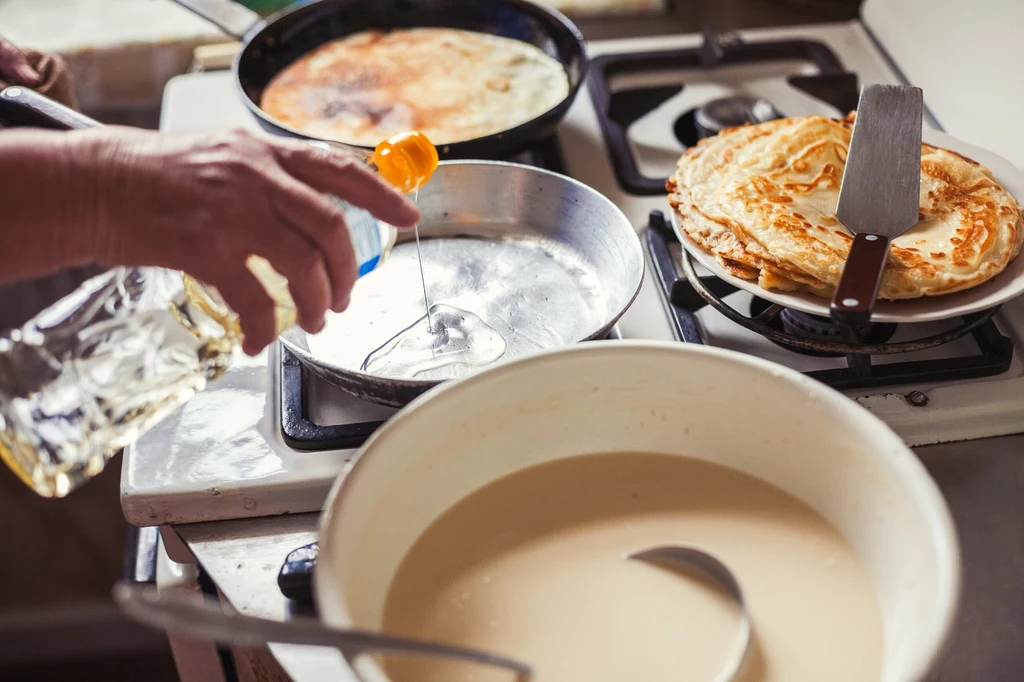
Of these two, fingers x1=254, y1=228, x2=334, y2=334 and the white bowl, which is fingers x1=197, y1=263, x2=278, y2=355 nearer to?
fingers x1=254, y1=228, x2=334, y2=334

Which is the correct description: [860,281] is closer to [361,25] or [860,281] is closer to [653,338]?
[653,338]

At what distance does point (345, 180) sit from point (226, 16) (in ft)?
2.19

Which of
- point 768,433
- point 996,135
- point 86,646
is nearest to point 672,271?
point 768,433

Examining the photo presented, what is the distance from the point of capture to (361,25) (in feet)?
4.10

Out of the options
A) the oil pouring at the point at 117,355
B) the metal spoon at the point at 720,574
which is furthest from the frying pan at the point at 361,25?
the metal spoon at the point at 720,574

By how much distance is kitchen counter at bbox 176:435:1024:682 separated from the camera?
2.11ft

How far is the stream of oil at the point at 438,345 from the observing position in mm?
779

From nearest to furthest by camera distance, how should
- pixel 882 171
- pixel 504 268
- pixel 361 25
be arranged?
pixel 882 171 → pixel 504 268 → pixel 361 25

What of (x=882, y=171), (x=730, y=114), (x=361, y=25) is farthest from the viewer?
(x=361, y=25)

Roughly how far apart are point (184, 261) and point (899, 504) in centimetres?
46

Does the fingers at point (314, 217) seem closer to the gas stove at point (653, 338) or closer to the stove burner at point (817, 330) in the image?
the gas stove at point (653, 338)

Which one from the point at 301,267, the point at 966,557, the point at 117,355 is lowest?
the point at 966,557

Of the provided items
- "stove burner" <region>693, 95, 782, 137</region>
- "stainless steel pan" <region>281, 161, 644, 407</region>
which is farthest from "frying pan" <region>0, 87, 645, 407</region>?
"stove burner" <region>693, 95, 782, 137</region>

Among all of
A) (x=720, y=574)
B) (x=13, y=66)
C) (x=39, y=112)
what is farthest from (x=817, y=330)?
(x=13, y=66)
